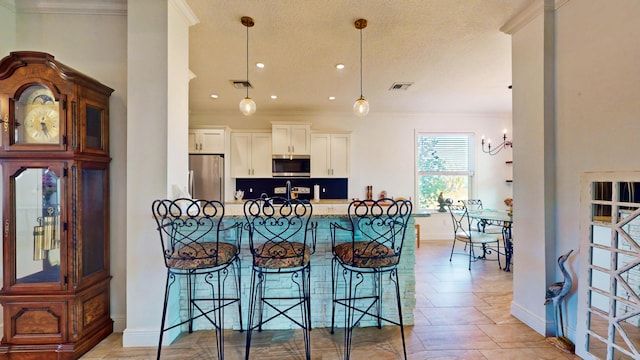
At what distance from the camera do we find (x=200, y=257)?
1928 millimetres

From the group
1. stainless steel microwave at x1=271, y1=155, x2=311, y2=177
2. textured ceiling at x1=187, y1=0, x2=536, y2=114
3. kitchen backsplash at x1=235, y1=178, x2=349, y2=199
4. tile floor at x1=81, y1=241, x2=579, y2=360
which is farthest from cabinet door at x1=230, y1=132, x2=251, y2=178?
tile floor at x1=81, y1=241, x2=579, y2=360

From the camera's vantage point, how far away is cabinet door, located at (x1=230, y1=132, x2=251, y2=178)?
5652 millimetres

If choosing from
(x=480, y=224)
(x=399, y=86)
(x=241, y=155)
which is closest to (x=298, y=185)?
(x=241, y=155)

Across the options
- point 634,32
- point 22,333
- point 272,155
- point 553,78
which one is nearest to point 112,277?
point 22,333

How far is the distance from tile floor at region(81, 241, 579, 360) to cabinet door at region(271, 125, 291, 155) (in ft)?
12.0

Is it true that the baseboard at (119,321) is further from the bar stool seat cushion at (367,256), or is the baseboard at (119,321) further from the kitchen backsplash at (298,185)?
the kitchen backsplash at (298,185)

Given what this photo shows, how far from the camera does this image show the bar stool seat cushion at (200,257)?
189 cm

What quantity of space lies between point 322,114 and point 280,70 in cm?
230

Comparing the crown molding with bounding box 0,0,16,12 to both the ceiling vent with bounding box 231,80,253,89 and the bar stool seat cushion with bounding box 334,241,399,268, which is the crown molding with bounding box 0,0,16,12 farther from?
Result: the bar stool seat cushion with bounding box 334,241,399,268

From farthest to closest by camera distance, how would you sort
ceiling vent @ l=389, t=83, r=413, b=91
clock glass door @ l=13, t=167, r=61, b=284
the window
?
the window → ceiling vent @ l=389, t=83, r=413, b=91 → clock glass door @ l=13, t=167, r=61, b=284

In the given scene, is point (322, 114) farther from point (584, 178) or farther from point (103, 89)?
point (584, 178)

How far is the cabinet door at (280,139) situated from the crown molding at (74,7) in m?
3.26

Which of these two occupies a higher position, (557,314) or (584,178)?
(584,178)

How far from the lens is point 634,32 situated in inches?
70.3
